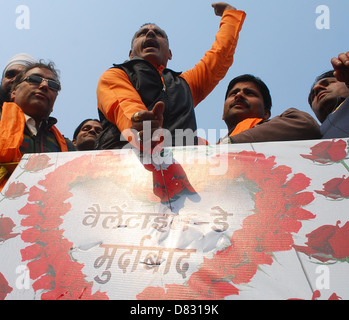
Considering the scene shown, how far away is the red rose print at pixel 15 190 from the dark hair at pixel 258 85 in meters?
1.50

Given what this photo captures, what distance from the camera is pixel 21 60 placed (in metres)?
2.91

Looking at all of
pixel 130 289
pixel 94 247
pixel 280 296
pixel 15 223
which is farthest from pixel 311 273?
pixel 15 223

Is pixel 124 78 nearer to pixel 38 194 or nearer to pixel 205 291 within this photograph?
pixel 38 194

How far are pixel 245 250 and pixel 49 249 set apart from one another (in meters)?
0.52

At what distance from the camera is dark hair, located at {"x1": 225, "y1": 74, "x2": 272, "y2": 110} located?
2.47m

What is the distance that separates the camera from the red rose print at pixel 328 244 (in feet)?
3.18

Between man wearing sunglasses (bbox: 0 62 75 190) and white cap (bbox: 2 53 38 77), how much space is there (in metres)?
0.56

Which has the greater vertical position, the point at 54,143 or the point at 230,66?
the point at 230,66

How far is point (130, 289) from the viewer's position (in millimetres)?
952

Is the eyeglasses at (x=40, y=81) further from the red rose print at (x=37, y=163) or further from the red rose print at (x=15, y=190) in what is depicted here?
the red rose print at (x=15, y=190)

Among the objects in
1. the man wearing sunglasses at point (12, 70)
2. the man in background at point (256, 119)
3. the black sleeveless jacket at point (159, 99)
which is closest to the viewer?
the man in background at point (256, 119)

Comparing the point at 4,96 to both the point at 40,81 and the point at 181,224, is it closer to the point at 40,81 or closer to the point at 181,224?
the point at 40,81

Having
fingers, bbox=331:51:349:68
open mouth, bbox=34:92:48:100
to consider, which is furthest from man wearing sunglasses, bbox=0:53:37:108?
fingers, bbox=331:51:349:68

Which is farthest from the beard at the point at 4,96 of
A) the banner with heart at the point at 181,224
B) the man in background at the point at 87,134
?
the banner with heart at the point at 181,224
